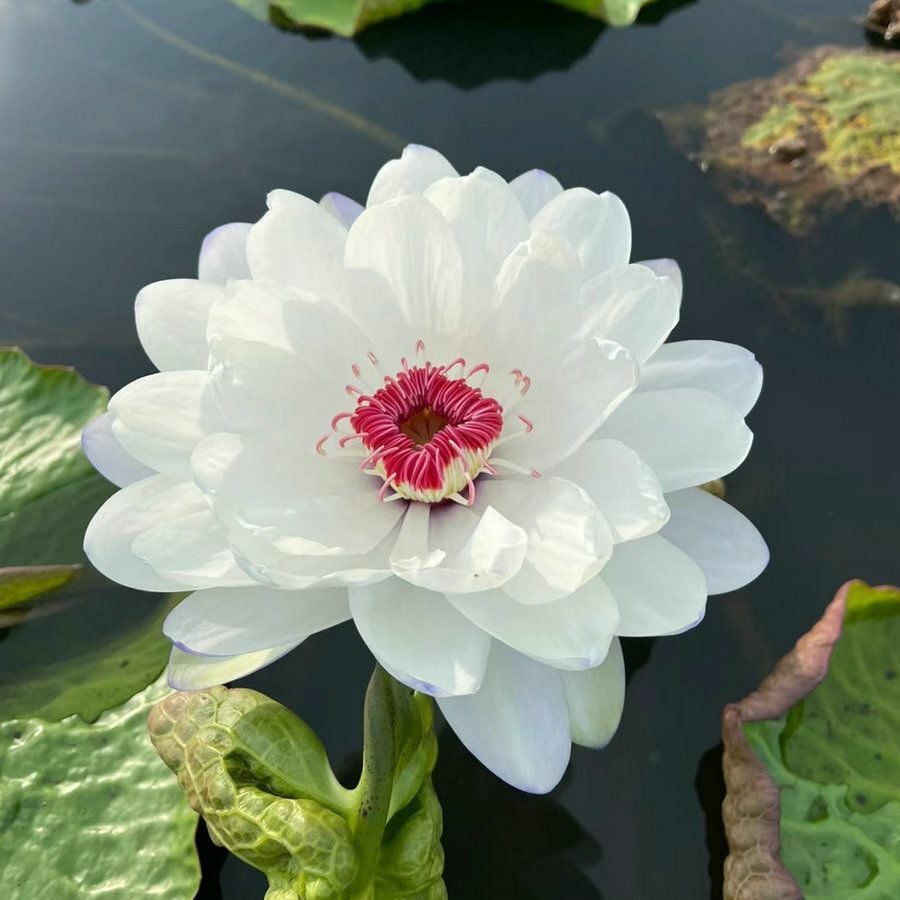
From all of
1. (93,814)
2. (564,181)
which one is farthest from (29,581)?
(564,181)

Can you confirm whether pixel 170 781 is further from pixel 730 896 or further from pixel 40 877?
pixel 730 896

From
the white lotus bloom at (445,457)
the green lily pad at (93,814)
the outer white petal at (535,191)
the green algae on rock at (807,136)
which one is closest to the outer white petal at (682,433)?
the white lotus bloom at (445,457)

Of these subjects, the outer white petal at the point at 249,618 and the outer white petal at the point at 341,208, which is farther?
the outer white petal at the point at 341,208

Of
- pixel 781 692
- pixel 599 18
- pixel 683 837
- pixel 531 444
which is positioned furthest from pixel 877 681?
pixel 599 18

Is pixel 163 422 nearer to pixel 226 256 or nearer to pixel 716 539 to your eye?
pixel 226 256

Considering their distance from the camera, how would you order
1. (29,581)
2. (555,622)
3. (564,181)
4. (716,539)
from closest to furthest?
(555,622) < (716,539) < (29,581) < (564,181)

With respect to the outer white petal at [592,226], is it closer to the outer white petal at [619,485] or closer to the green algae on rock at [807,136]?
the outer white petal at [619,485]
